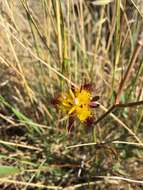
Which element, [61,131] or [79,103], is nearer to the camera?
[79,103]

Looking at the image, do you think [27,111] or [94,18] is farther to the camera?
[94,18]

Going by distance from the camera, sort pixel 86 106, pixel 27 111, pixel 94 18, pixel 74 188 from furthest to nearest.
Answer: pixel 94 18, pixel 27 111, pixel 74 188, pixel 86 106

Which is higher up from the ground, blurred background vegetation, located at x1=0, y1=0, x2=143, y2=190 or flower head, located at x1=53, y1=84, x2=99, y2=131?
blurred background vegetation, located at x1=0, y1=0, x2=143, y2=190

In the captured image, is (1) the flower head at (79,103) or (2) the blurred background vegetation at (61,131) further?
(2) the blurred background vegetation at (61,131)

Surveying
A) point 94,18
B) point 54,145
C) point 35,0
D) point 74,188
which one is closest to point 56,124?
point 54,145

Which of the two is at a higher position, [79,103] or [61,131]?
[61,131]

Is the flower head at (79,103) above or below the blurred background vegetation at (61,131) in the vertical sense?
below

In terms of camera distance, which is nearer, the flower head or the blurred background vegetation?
the flower head

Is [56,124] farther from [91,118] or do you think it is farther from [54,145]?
[91,118]
